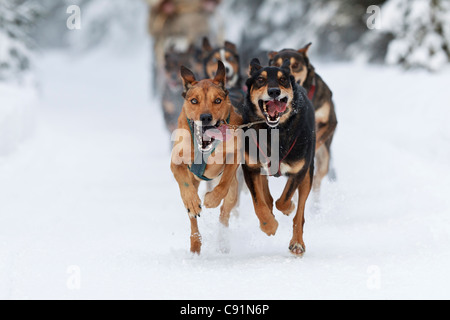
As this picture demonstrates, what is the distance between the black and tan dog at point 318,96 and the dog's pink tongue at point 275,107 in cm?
121

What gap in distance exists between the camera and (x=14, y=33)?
1573 centimetres

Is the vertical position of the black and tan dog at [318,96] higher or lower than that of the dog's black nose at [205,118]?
higher

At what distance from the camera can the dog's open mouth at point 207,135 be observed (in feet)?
14.3

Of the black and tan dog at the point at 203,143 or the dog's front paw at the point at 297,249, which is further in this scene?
the dog's front paw at the point at 297,249

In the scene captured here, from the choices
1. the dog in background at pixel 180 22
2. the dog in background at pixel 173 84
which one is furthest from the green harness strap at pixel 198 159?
the dog in background at pixel 180 22

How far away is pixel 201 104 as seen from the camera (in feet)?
14.4

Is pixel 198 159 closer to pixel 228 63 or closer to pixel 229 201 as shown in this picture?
pixel 229 201

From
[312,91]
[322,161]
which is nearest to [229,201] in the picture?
[312,91]

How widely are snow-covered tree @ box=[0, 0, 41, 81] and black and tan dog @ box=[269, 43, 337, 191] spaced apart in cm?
1020

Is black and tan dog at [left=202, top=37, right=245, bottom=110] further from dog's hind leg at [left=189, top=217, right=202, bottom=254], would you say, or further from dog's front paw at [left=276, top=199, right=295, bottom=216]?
dog's hind leg at [left=189, top=217, right=202, bottom=254]

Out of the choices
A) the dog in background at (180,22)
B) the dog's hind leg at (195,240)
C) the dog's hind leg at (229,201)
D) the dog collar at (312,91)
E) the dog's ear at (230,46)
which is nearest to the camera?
the dog's hind leg at (195,240)

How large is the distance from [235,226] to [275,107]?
1.54 meters

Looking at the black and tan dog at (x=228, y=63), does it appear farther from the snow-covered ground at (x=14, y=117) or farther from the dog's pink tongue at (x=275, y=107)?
the snow-covered ground at (x=14, y=117)

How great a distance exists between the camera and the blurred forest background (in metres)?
12.8
